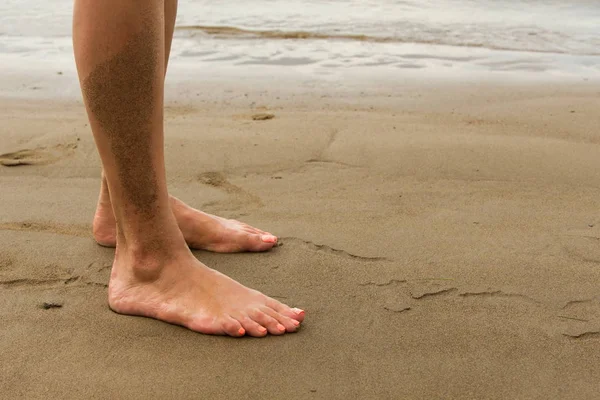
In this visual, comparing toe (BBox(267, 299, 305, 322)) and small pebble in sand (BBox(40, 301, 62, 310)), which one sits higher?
toe (BBox(267, 299, 305, 322))

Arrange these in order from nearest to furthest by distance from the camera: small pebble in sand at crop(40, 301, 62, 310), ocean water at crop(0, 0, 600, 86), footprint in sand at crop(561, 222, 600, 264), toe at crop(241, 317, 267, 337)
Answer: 1. toe at crop(241, 317, 267, 337)
2. small pebble in sand at crop(40, 301, 62, 310)
3. footprint in sand at crop(561, 222, 600, 264)
4. ocean water at crop(0, 0, 600, 86)

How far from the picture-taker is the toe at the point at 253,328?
61.0 inches

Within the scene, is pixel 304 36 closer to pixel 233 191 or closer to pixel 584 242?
pixel 233 191

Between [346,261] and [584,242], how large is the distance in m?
0.74

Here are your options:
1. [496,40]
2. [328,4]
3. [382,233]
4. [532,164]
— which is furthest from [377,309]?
[328,4]

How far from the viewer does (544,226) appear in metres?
2.19

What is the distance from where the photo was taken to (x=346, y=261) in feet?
6.32

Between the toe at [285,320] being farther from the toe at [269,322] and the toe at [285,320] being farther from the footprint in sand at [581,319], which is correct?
the footprint in sand at [581,319]

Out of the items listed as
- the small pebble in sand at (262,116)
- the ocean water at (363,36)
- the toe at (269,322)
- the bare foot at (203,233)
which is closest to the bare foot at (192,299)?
the toe at (269,322)

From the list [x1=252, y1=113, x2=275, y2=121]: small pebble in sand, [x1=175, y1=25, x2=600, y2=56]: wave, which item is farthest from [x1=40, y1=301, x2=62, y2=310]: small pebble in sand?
[x1=175, y1=25, x2=600, y2=56]: wave

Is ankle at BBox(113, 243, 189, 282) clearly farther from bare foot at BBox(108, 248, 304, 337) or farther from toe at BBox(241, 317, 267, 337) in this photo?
toe at BBox(241, 317, 267, 337)

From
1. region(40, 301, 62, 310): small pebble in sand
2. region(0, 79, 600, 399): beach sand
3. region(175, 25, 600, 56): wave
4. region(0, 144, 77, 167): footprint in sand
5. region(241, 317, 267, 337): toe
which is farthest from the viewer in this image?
region(175, 25, 600, 56): wave

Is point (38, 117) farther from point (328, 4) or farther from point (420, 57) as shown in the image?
point (328, 4)

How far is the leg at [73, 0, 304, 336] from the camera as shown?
144cm
